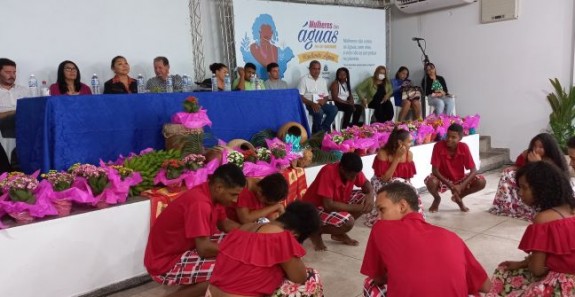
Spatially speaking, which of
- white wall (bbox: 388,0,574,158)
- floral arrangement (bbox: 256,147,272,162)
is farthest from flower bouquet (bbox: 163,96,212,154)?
white wall (bbox: 388,0,574,158)

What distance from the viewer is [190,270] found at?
7.99ft

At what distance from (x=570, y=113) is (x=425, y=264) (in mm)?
6105

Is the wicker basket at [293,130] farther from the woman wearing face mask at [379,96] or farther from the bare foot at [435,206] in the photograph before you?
the woman wearing face mask at [379,96]

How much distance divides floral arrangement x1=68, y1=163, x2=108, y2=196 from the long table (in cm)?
36

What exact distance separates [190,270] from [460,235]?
2321mm

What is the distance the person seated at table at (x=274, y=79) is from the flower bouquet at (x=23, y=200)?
13.5 feet

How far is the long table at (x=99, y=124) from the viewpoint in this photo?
3148 millimetres

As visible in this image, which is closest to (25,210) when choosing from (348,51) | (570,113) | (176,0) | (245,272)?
(245,272)

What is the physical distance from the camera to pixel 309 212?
79.0 inches

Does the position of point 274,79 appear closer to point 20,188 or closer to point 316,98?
point 316,98

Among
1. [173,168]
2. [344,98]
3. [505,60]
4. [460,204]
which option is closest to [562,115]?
[505,60]

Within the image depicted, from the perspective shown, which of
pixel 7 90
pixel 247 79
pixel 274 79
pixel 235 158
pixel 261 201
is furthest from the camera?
pixel 274 79

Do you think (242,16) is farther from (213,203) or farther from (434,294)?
(434,294)

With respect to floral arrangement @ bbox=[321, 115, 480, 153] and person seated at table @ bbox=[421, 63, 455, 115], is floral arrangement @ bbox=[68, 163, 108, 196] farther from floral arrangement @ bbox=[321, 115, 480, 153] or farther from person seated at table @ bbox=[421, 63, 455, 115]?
person seated at table @ bbox=[421, 63, 455, 115]
